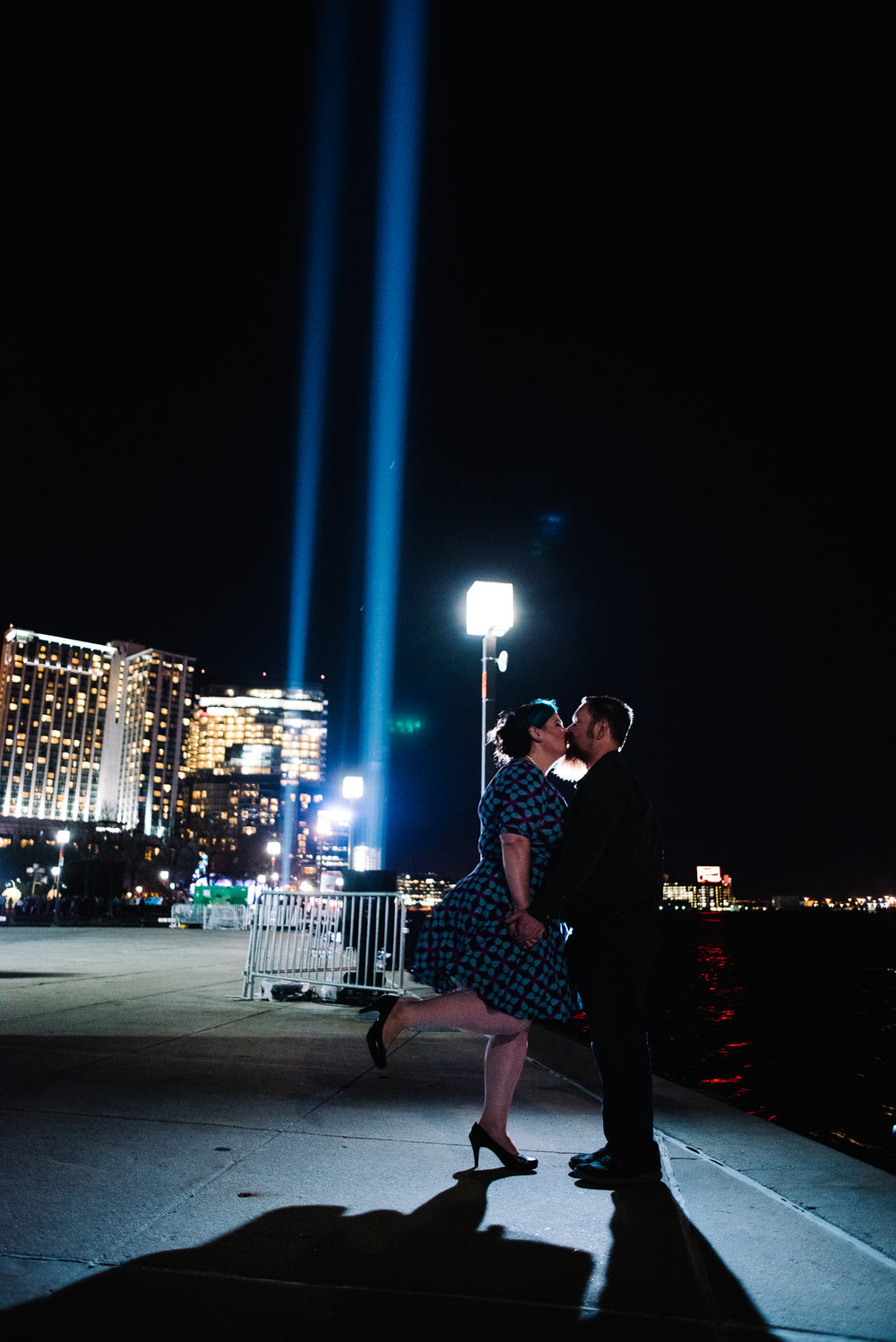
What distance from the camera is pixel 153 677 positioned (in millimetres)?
185875

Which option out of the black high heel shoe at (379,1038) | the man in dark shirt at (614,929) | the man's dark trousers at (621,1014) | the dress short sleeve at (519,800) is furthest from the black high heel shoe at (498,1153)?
the dress short sleeve at (519,800)

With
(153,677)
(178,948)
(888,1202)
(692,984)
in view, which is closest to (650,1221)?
(888,1202)

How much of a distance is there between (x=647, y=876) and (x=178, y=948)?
51.6ft

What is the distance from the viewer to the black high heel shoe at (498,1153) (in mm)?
3312

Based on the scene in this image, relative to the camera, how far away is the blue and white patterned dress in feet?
11.1

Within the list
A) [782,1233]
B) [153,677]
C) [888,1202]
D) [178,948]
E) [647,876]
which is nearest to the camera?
[782,1233]

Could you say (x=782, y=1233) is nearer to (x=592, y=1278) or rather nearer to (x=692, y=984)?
(x=592, y=1278)

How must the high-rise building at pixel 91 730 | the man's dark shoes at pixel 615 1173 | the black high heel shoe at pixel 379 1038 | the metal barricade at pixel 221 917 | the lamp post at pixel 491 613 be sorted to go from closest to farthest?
the man's dark shoes at pixel 615 1173 < the black high heel shoe at pixel 379 1038 < the lamp post at pixel 491 613 < the metal barricade at pixel 221 917 < the high-rise building at pixel 91 730

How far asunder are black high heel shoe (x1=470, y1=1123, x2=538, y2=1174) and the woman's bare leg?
0.08 ft

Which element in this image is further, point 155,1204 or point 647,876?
point 647,876

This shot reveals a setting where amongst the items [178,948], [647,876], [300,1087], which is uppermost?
[647,876]

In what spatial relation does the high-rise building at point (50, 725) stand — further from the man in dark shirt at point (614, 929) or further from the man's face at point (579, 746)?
the man in dark shirt at point (614, 929)

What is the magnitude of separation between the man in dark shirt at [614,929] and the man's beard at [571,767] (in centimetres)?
23

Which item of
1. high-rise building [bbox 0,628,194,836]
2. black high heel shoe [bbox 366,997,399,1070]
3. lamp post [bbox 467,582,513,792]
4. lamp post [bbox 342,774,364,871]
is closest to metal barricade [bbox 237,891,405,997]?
lamp post [bbox 467,582,513,792]
